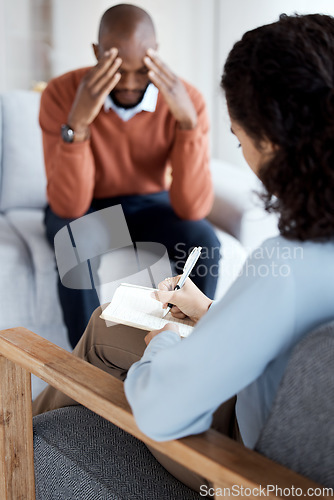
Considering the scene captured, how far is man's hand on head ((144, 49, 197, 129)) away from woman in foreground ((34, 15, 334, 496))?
2.94ft

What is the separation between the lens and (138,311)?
3.01 ft

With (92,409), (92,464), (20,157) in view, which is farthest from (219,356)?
(20,157)

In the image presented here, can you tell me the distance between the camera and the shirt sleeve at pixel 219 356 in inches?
22.7

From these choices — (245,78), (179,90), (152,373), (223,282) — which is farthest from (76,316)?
(245,78)

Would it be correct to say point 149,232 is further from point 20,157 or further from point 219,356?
point 219,356

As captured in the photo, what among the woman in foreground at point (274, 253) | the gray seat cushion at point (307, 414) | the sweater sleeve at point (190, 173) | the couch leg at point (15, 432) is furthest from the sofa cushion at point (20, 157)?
the gray seat cushion at point (307, 414)

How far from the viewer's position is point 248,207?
1.84 metres

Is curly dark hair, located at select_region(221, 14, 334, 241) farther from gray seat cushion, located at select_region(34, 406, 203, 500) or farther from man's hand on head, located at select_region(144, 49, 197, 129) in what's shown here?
man's hand on head, located at select_region(144, 49, 197, 129)

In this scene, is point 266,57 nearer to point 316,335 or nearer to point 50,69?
point 316,335

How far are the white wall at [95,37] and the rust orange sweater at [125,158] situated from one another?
120cm

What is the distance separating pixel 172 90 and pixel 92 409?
3.52 ft

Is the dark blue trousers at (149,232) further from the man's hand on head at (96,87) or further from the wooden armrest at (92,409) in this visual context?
the wooden armrest at (92,409)

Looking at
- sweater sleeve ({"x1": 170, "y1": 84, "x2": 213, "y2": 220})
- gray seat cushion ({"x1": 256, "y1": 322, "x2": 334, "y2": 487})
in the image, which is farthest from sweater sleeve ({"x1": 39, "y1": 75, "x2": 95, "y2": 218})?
gray seat cushion ({"x1": 256, "y1": 322, "x2": 334, "y2": 487})

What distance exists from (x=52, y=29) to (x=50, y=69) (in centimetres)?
21
